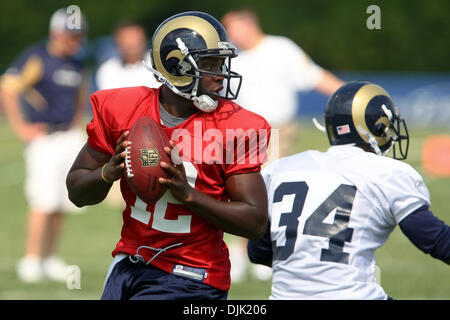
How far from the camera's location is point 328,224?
3.17 metres

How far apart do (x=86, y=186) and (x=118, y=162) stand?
0.22 metres

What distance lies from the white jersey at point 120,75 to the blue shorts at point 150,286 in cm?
333

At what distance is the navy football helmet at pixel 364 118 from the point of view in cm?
344

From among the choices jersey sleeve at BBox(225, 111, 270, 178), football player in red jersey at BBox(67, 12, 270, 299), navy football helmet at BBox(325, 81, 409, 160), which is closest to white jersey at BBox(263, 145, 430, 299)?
navy football helmet at BBox(325, 81, 409, 160)

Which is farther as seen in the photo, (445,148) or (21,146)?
(21,146)

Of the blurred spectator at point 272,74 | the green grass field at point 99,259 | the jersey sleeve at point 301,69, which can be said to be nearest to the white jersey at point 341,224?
the green grass field at point 99,259

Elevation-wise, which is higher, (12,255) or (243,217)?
(243,217)

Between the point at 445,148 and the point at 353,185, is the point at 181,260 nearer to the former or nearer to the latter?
the point at 353,185

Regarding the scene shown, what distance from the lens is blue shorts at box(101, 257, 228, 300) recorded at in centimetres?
290

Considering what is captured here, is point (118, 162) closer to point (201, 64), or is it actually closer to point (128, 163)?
point (128, 163)

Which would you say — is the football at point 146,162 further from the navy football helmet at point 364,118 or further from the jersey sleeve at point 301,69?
the jersey sleeve at point 301,69

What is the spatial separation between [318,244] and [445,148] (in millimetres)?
4787

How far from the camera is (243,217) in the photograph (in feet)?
9.36

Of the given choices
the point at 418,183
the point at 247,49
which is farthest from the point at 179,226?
the point at 247,49
